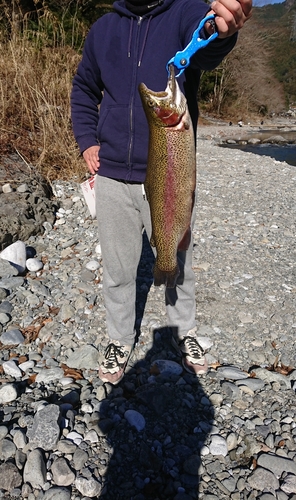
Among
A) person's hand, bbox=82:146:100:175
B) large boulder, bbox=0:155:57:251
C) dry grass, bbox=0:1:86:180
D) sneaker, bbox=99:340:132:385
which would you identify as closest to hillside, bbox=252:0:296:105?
dry grass, bbox=0:1:86:180

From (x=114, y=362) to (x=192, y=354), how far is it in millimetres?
583

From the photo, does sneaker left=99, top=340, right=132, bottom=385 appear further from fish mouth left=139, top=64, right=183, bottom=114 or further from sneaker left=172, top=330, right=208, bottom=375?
fish mouth left=139, top=64, right=183, bottom=114

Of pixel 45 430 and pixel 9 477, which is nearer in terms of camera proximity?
pixel 9 477

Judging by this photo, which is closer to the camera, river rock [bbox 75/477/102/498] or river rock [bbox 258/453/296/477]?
river rock [bbox 75/477/102/498]

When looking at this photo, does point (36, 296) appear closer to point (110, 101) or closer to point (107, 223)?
point (107, 223)

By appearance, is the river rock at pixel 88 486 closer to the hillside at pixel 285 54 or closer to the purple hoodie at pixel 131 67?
the purple hoodie at pixel 131 67

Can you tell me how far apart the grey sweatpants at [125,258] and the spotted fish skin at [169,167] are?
0.42 metres

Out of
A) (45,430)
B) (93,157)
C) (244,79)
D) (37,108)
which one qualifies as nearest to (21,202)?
(37,108)

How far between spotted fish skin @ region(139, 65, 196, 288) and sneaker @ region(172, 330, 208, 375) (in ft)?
3.56

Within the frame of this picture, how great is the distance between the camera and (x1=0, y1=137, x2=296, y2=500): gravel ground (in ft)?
6.85

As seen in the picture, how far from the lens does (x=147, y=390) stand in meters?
2.62

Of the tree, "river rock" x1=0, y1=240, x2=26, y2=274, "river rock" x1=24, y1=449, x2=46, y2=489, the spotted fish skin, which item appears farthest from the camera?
the tree

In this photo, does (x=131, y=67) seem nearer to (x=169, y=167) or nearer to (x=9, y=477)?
(x=169, y=167)

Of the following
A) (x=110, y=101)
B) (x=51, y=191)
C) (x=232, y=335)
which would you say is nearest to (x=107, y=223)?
(x=110, y=101)
